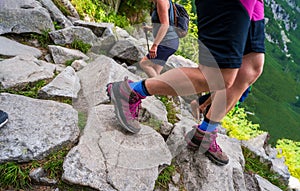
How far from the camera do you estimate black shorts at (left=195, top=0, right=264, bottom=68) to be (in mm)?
2279

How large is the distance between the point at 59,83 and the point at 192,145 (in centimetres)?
174

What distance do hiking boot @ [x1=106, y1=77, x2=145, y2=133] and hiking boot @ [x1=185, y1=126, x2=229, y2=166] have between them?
2.09 feet

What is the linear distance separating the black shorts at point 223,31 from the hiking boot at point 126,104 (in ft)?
2.85

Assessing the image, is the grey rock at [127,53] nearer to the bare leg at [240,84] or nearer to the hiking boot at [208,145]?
the hiking boot at [208,145]

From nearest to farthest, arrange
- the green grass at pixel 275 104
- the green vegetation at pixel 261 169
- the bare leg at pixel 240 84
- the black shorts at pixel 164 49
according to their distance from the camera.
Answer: the bare leg at pixel 240 84
the green vegetation at pixel 261 169
the black shorts at pixel 164 49
the green grass at pixel 275 104

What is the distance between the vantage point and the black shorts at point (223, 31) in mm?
2279

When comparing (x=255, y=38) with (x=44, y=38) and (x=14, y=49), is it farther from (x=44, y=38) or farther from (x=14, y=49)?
(x=44, y=38)

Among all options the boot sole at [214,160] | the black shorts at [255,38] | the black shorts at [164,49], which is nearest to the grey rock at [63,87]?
the black shorts at [164,49]

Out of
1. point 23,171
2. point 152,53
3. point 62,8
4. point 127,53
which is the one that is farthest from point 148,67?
point 62,8

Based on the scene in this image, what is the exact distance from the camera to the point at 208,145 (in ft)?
10.3

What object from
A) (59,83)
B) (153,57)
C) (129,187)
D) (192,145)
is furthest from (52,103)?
(153,57)

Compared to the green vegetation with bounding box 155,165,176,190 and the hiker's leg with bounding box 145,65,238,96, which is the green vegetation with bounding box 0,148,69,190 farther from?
the hiker's leg with bounding box 145,65,238,96

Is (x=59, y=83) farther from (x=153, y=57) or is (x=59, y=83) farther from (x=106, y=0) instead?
(x=106, y=0)

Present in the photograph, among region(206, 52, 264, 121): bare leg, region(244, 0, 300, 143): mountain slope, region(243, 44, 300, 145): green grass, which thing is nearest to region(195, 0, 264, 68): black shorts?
region(206, 52, 264, 121): bare leg
